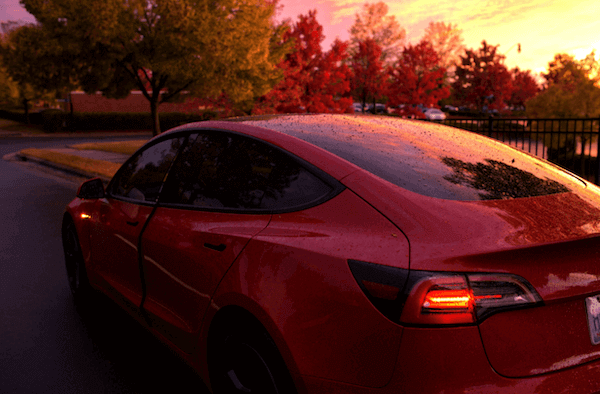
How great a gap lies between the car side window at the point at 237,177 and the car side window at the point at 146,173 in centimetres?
18

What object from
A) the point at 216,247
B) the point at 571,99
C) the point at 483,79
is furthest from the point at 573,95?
the point at 483,79

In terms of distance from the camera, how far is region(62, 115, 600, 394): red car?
182 centimetres

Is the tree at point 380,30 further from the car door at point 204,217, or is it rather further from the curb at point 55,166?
the car door at point 204,217

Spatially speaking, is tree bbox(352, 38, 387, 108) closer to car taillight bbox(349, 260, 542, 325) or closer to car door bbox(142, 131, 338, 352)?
car door bbox(142, 131, 338, 352)

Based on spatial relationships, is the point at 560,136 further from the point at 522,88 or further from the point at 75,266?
the point at 522,88

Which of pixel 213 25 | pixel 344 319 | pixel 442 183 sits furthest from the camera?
pixel 213 25

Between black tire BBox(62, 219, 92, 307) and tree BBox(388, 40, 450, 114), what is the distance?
25.6 metres

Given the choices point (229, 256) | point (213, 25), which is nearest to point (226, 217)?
point (229, 256)

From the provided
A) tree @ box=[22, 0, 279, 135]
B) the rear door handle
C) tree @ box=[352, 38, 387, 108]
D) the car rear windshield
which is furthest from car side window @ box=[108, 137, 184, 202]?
tree @ box=[352, 38, 387, 108]

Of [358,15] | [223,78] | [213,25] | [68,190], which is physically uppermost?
[358,15]

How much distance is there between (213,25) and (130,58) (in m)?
3.73

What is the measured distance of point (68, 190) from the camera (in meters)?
12.6

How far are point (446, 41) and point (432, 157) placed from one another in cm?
7163

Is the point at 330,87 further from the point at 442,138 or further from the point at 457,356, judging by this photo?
the point at 457,356
